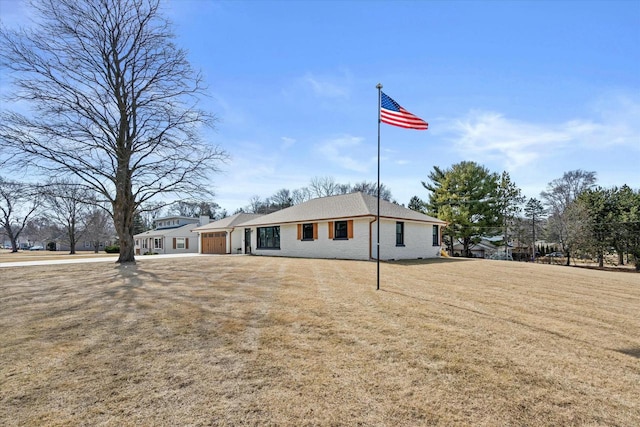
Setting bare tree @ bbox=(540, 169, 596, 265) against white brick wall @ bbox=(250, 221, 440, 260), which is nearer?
white brick wall @ bbox=(250, 221, 440, 260)

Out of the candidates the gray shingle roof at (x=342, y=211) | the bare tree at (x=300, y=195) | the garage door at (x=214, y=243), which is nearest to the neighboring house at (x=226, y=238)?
the garage door at (x=214, y=243)

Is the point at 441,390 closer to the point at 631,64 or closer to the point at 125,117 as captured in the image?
the point at 631,64

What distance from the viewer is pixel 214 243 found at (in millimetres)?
30469

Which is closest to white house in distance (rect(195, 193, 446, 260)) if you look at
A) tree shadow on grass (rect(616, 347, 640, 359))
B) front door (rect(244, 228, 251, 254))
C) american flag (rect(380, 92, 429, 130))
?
front door (rect(244, 228, 251, 254))

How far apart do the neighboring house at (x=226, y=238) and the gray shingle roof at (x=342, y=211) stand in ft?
10.4

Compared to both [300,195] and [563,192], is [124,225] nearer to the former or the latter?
[300,195]

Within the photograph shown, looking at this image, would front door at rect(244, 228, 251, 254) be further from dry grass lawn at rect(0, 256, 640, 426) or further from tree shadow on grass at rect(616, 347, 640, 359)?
tree shadow on grass at rect(616, 347, 640, 359)

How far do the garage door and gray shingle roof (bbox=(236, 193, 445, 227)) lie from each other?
20.1 feet

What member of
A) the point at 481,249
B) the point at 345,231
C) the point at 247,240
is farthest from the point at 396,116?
the point at 481,249

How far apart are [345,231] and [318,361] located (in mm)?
15341

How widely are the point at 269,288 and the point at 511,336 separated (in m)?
5.35

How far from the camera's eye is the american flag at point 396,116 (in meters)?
8.62

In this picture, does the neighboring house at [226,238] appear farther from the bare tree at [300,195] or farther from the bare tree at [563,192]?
the bare tree at [563,192]

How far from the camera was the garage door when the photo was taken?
29.5m
